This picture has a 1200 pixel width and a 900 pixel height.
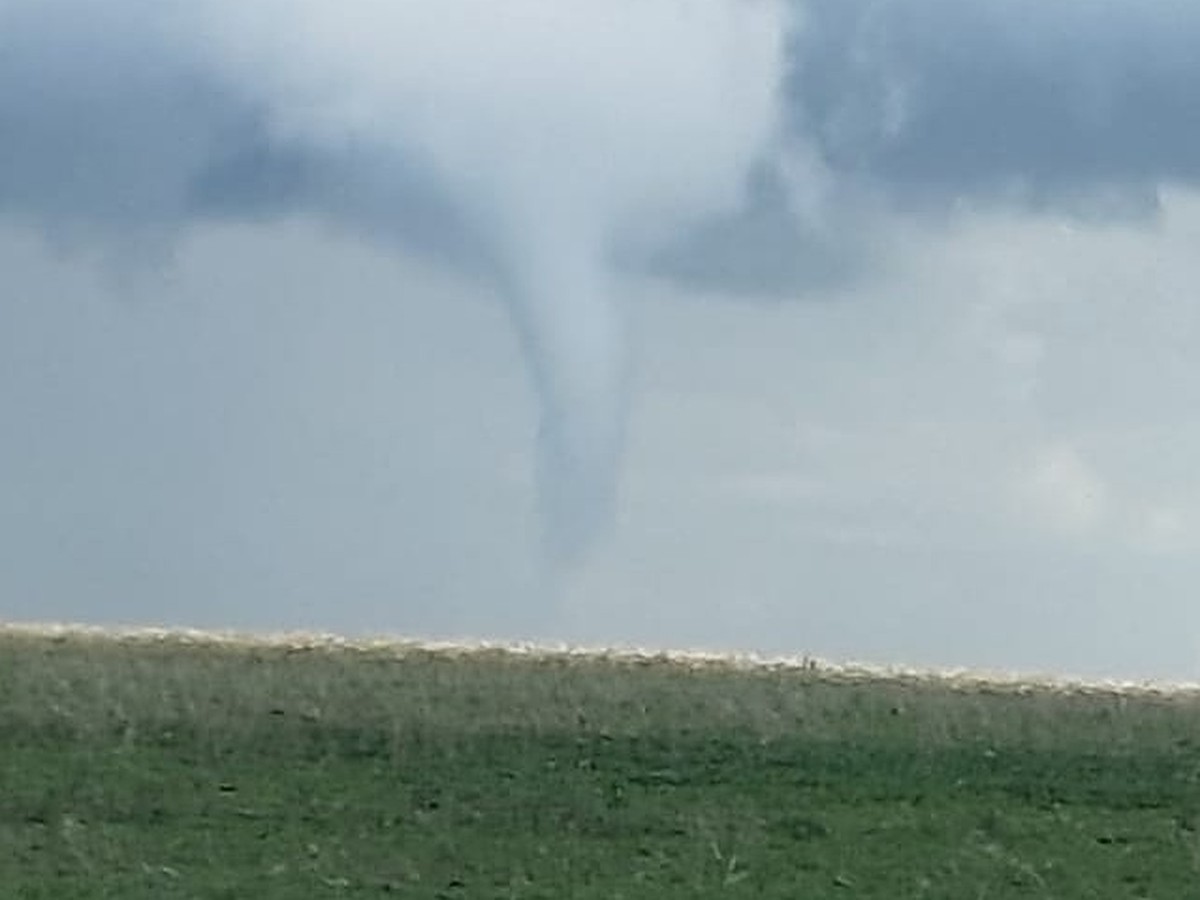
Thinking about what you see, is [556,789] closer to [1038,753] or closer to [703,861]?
[703,861]

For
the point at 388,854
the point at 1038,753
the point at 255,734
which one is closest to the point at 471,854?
the point at 388,854

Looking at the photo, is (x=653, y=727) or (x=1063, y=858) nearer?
(x=1063, y=858)

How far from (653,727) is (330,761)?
15.6ft

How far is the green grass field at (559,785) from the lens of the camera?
22312 mm

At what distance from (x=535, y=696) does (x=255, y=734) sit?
5.70 meters

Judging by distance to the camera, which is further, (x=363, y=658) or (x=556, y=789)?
(x=363, y=658)

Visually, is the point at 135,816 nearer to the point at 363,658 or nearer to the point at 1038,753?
the point at 1038,753

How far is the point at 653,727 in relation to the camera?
31.4 m

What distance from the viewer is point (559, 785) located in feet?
87.7

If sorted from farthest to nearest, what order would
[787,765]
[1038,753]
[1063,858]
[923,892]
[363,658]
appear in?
[363,658] < [1038,753] < [787,765] < [1063,858] < [923,892]

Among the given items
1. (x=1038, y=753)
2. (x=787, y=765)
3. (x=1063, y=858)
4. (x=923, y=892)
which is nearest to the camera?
(x=923, y=892)

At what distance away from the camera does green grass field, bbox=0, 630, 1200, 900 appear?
2231cm

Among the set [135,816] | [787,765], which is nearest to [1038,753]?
[787,765]

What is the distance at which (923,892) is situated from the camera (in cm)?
2198
